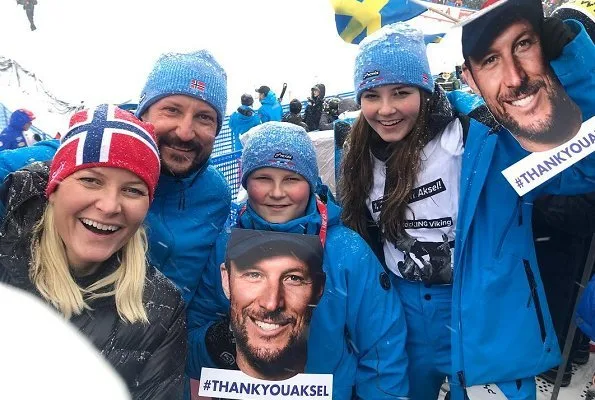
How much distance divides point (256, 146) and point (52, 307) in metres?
0.93

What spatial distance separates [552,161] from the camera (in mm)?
1650

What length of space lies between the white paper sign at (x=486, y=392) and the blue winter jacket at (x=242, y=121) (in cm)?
671

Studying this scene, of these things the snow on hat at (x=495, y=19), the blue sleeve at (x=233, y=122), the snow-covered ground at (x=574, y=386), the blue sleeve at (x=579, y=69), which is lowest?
the snow-covered ground at (x=574, y=386)

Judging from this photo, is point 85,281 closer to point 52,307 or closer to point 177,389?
point 52,307

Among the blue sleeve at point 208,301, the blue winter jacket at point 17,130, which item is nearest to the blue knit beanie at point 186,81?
the blue sleeve at point 208,301

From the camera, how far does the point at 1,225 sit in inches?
58.7

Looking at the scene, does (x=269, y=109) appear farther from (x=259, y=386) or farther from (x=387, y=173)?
(x=259, y=386)

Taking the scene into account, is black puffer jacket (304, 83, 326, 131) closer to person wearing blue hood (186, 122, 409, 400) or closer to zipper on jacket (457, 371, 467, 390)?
person wearing blue hood (186, 122, 409, 400)

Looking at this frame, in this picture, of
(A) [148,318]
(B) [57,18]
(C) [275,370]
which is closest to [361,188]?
(C) [275,370]

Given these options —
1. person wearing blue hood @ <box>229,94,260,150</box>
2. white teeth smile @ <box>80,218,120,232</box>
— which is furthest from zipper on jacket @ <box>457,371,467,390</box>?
person wearing blue hood @ <box>229,94,260,150</box>

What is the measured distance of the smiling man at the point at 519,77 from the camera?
154cm

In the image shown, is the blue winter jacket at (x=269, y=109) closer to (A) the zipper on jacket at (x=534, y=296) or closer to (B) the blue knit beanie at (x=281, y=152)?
(B) the blue knit beanie at (x=281, y=152)

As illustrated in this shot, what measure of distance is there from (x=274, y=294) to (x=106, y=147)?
660 millimetres

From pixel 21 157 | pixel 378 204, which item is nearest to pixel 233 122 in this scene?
pixel 378 204
